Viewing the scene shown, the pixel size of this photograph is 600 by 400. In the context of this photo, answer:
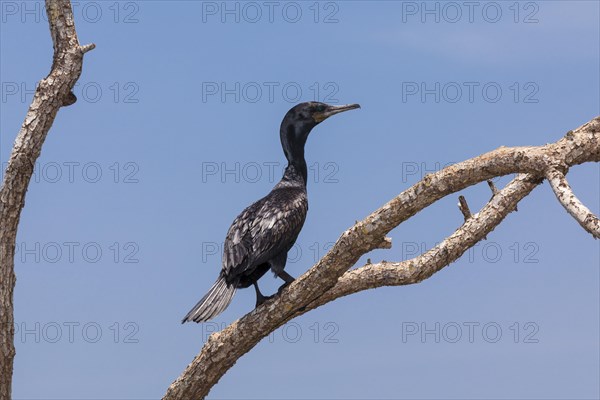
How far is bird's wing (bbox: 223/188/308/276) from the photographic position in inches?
307

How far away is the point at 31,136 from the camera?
8039 mm

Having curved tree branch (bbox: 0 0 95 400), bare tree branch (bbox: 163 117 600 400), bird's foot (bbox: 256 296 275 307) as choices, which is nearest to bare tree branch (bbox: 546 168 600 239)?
bare tree branch (bbox: 163 117 600 400)

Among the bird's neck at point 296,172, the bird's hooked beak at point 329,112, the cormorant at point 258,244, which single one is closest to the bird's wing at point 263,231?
the cormorant at point 258,244

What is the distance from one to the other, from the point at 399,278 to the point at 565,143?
5.39 feet

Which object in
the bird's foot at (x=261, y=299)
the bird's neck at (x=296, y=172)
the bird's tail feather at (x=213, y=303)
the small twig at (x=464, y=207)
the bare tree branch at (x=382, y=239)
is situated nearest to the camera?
the bare tree branch at (x=382, y=239)

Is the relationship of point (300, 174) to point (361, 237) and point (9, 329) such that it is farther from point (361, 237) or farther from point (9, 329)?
point (9, 329)

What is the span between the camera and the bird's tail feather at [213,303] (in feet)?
25.2

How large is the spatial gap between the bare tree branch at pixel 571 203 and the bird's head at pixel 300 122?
265 cm

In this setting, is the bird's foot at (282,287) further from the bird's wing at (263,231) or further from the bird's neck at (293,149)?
the bird's neck at (293,149)

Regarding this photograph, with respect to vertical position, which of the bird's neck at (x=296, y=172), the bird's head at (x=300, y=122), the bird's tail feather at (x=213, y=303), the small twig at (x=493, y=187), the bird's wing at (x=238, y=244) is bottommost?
the bird's tail feather at (x=213, y=303)

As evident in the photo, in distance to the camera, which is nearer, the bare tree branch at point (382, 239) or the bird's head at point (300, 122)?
the bare tree branch at point (382, 239)

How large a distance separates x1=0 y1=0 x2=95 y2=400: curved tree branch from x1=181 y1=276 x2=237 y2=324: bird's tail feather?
164 cm

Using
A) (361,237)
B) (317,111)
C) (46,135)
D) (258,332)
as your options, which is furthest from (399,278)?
(46,135)

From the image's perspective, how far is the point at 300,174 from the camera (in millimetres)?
8711
